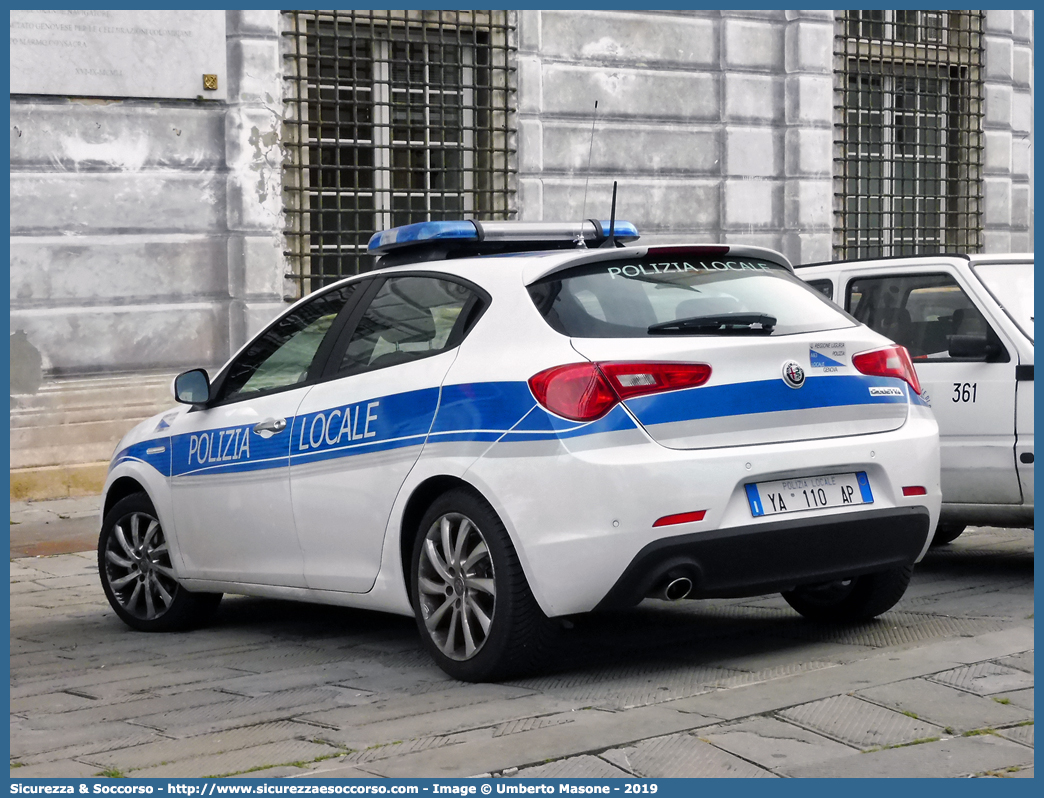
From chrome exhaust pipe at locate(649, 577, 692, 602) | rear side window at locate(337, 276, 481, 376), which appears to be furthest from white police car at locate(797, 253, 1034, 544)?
rear side window at locate(337, 276, 481, 376)

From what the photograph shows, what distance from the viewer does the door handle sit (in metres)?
5.95

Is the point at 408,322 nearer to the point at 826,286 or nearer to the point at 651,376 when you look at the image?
the point at 651,376

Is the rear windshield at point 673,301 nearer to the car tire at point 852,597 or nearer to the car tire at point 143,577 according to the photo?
the car tire at point 852,597

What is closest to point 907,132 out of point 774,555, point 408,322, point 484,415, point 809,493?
point 408,322

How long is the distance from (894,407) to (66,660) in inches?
134

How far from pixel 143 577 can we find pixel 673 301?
9.88 feet

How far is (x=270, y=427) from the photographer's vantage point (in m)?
5.99

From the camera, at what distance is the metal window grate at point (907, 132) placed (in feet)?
49.2

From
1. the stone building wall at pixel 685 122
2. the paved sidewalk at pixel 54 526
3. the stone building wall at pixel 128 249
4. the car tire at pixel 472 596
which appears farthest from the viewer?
the stone building wall at pixel 685 122

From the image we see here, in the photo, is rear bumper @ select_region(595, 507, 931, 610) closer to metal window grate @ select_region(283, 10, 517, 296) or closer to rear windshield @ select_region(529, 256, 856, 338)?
rear windshield @ select_region(529, 256, 856, 338)

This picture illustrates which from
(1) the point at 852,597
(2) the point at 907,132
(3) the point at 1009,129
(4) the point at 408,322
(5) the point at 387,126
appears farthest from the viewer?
(3) the point at 1009,129

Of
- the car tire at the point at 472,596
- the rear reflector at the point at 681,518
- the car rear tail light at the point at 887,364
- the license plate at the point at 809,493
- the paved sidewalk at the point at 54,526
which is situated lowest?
the paved sidewalk at the point at 54,526

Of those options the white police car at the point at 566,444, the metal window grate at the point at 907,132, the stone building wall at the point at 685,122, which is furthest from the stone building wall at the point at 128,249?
the metal window grate at the point at 907,132

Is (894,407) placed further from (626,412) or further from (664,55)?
(664,55)
